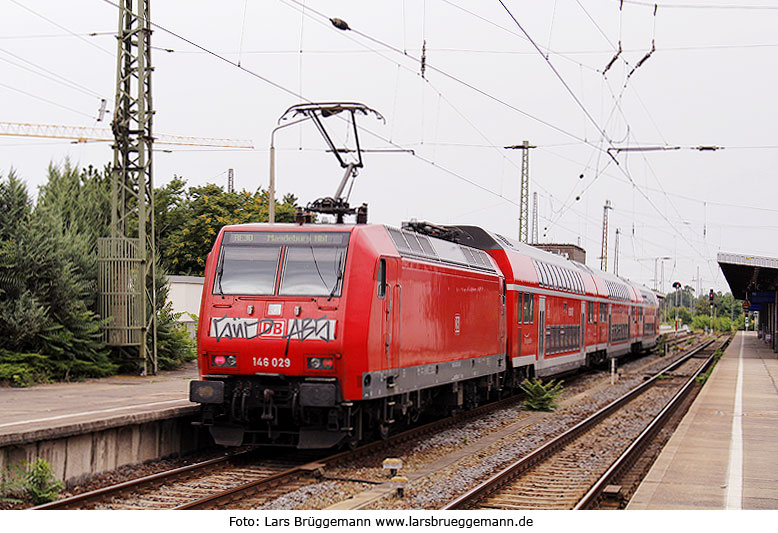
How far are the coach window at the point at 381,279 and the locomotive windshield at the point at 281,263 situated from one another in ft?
1.87

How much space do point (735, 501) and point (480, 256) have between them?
377 inches

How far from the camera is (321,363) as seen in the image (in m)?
11.8

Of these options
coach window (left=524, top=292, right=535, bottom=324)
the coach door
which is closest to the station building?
the coach door

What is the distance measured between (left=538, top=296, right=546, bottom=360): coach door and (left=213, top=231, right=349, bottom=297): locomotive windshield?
458 inches

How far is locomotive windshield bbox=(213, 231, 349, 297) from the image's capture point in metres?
12.2

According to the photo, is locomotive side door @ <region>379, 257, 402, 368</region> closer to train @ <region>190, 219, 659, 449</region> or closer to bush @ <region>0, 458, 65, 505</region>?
train @ <region>190, 219, 659, 449</region>

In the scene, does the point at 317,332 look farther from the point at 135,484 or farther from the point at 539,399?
the point at 539,399

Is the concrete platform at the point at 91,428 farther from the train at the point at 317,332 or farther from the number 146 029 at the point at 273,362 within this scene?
the number 146 029 at the point at 273,362

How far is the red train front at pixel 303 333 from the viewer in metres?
11.9

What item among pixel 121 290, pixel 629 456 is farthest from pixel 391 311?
pixel 121 290

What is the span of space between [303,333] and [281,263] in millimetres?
1140
